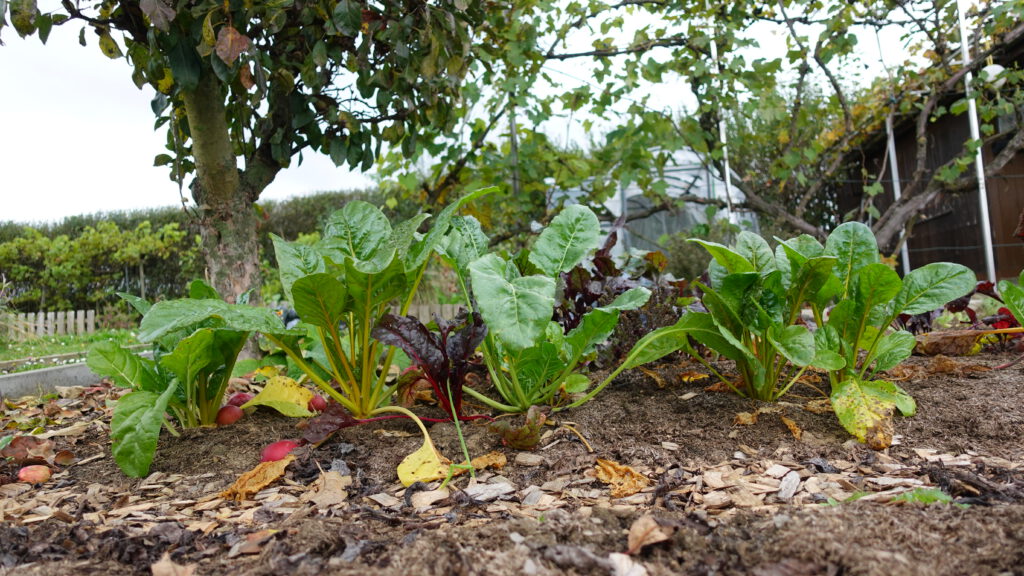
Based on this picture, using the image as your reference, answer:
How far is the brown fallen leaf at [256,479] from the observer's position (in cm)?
149

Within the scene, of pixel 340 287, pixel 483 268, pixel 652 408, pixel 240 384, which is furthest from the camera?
pixel 240 384

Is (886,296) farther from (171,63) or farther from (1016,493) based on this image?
(171,63)

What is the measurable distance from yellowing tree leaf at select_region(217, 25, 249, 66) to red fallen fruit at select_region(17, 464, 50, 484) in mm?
1257

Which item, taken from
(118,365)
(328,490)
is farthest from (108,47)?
(328,490)

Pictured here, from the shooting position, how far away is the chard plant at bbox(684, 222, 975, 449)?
5.78 feet

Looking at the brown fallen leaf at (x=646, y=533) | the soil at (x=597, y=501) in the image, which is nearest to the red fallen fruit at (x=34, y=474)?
the soil at (x=597, y=501)

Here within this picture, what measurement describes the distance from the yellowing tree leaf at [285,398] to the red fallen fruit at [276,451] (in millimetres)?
325

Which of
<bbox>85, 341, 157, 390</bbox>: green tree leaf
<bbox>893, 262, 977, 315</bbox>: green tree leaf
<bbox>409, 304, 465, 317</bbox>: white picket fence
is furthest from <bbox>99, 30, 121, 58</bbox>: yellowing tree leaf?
<bbox>409, 304, 465, 317</bbox>: white picket fence

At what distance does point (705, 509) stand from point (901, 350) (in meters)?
0.99

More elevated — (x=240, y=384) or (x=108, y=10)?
(x=108, y=10)

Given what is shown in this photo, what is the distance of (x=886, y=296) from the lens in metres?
1.80

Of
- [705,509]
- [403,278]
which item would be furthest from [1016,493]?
[403,278]

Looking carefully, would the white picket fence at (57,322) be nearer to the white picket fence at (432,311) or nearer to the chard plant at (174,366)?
the white picket fence at (432,311)

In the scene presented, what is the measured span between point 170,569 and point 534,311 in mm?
809
